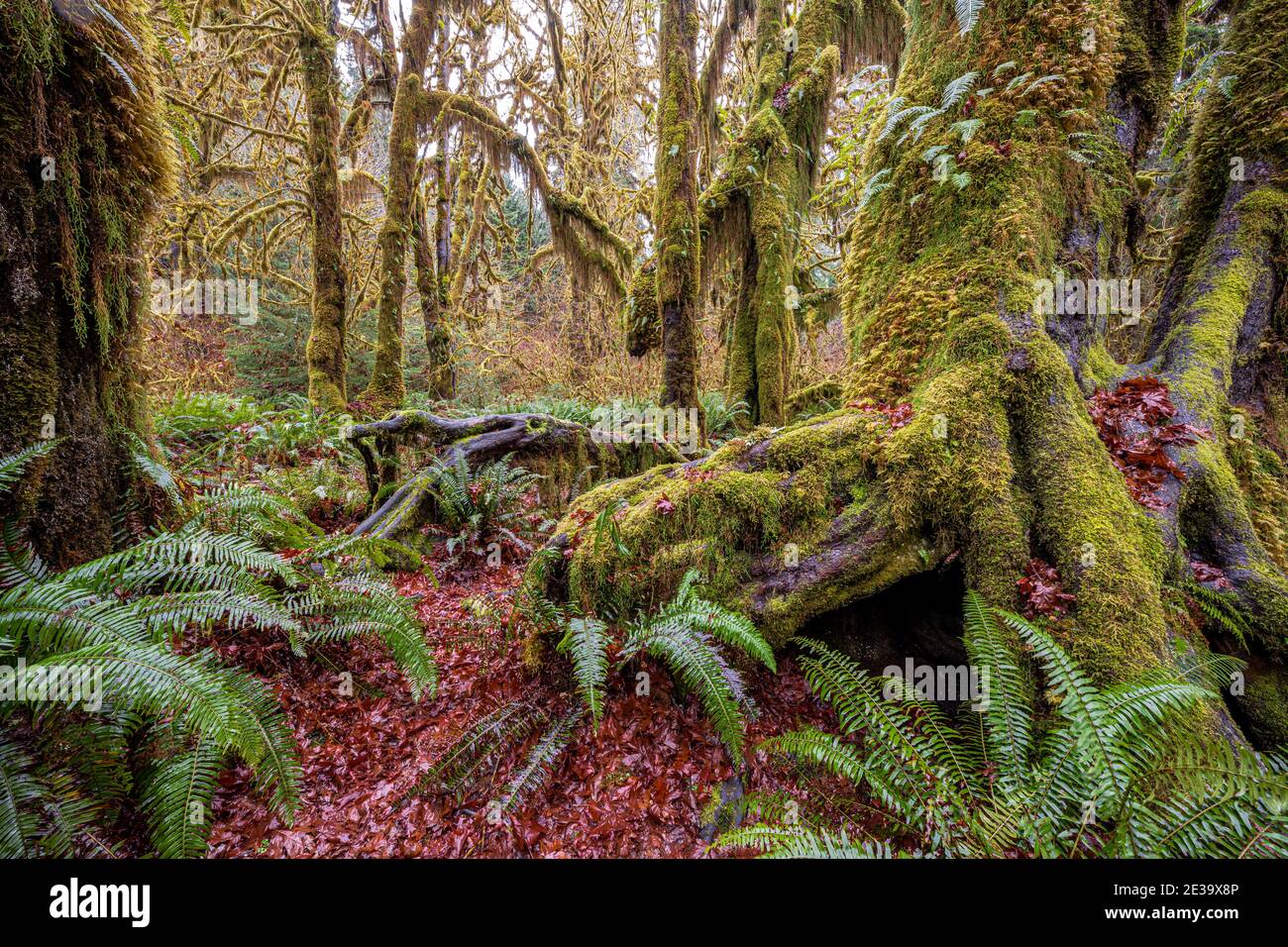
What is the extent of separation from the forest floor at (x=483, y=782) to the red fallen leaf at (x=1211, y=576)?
247cm

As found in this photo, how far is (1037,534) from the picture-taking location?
2727 mm

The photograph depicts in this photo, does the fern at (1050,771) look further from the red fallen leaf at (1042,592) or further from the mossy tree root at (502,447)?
the mossy tree root at (502,447)

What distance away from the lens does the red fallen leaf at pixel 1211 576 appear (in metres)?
2.99

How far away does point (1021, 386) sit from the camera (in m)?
2.99

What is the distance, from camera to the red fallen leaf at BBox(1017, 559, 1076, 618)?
2.52 meters

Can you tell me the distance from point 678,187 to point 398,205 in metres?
5.37

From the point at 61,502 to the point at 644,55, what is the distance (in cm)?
1468

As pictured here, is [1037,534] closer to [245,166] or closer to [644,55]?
[245,166]

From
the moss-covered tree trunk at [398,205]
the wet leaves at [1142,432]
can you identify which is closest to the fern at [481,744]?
the wet leaves at [1142,432]

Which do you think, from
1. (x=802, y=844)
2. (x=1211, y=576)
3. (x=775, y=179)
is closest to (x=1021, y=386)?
(x=1211, y=576)

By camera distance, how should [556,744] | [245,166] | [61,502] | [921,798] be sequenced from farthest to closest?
[245,166]
[61,502]
[556,744]
[921,798]

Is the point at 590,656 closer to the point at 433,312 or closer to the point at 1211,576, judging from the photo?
the point at 1211,576

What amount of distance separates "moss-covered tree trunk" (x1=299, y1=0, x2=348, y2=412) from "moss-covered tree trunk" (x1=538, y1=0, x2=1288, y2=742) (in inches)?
259

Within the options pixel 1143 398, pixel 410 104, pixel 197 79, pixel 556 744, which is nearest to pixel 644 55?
pixel 410 104
